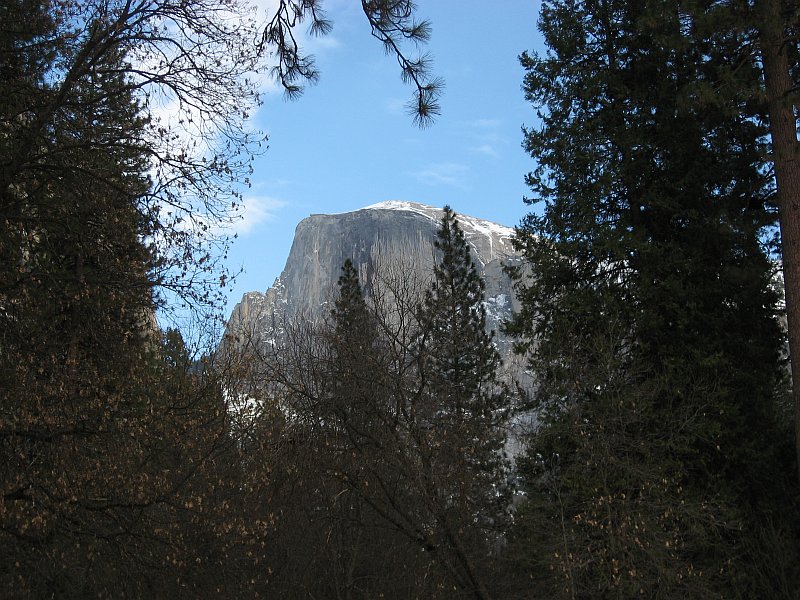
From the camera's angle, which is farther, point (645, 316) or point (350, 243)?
point (350, 243)

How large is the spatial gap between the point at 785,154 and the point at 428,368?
6.14 metres

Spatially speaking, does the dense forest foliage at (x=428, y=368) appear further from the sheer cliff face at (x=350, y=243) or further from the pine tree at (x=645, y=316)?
the sheer cliff face at (x=350, y=243)

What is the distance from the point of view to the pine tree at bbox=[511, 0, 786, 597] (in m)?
12.6

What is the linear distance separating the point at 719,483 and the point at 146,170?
430 inches

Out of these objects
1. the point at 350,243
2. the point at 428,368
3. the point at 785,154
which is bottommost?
the point at 428,368

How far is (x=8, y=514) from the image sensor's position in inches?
288

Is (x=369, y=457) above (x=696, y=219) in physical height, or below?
below

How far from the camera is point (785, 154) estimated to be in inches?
411

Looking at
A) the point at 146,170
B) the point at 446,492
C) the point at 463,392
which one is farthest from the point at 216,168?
the point at 463,392

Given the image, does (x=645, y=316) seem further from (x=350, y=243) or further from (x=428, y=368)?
(x=350, y=243)

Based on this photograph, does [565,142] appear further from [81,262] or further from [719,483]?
[81,262]

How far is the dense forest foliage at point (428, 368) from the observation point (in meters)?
8.13

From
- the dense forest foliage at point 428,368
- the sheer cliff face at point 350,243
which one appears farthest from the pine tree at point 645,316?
the sheer cliff face at point 350,243

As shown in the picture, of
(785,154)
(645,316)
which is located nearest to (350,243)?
(645,316)
